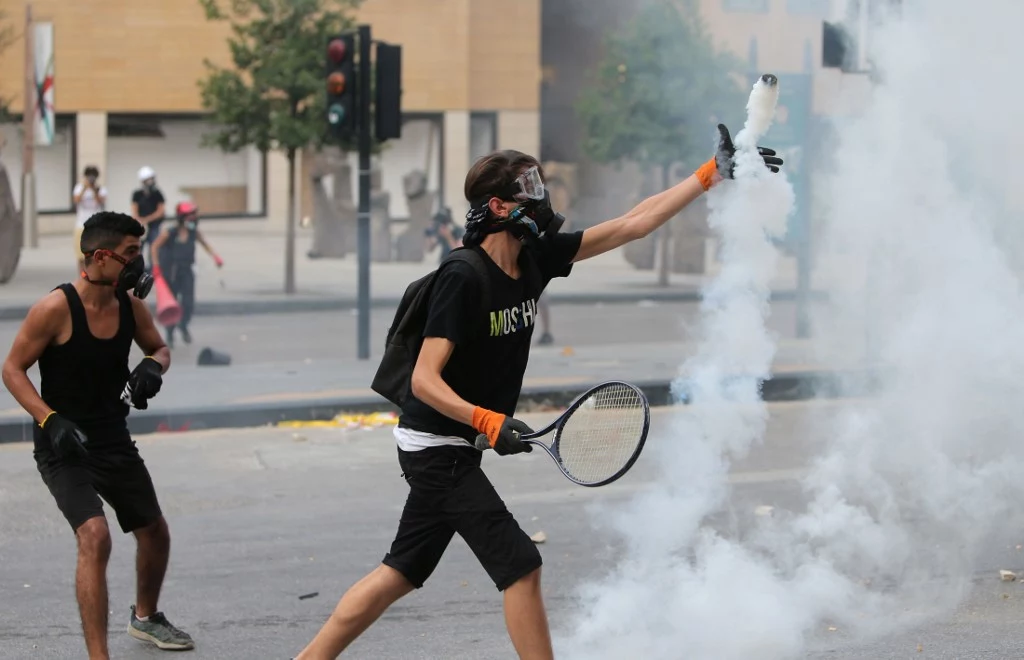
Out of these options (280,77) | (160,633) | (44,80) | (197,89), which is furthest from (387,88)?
(197,89)

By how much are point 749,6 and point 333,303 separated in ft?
23.1

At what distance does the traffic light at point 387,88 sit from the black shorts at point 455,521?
8.03 m

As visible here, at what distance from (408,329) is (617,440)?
648 millimetres

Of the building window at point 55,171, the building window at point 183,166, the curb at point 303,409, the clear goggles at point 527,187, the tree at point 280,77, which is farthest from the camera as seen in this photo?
the building window at point 183,166

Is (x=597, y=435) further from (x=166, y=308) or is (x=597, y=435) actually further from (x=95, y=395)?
(x=166, y=308)

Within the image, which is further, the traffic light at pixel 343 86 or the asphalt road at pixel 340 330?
the asphalt road at pixel 340 330

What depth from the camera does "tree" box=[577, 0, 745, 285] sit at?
1777cm

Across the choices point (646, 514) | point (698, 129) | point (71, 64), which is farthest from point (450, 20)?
point (646, 514)

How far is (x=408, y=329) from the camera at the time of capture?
3.76 meters

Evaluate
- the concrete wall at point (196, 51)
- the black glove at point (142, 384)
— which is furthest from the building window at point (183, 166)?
the black glove at point (142, 384)

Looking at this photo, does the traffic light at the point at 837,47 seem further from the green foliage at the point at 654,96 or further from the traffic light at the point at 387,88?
the green foliage at the point at 654,96

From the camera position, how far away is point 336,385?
1034cm

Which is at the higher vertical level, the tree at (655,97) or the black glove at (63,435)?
the tree at (655,97)

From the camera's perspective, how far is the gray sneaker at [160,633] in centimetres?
474
